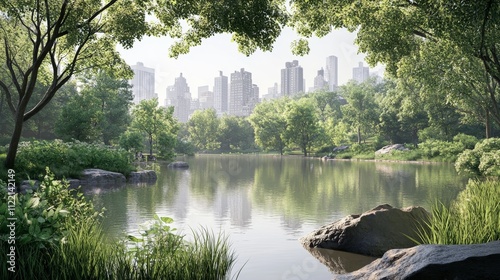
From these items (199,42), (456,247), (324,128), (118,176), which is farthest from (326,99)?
(456,247)

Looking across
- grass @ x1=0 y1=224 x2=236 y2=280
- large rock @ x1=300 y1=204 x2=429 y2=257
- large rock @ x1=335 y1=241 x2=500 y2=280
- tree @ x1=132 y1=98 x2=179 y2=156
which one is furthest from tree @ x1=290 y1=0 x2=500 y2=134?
tree @ x1=132 y1=98 x2=179 y2=156

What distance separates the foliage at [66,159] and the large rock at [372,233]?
12416 millimetres

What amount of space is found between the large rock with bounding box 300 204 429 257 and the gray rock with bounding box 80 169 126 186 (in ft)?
46.3

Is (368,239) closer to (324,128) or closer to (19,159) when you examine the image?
(19,159)

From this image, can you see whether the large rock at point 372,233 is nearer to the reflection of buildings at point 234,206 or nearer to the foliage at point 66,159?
the reflection of buildings at point 234,206

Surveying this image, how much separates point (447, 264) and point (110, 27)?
13.4 meters

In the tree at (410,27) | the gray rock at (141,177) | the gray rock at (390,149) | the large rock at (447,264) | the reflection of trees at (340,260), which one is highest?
the tree at (410,27)

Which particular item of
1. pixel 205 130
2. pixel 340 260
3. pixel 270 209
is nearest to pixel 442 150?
pixel 270 209

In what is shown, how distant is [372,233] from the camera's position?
8781 millimetres

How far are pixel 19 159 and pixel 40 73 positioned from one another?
401cm

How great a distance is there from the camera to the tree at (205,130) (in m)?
91.9

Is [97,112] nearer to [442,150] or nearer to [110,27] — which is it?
[110,27]

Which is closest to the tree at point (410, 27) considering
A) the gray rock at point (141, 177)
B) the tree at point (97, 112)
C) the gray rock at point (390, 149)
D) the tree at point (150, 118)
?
the gray rock at point (141, 177)

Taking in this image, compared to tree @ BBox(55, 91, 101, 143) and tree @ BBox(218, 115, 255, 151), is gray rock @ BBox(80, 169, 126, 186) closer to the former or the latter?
tree @ BBox(55, 91, 101, 143)
